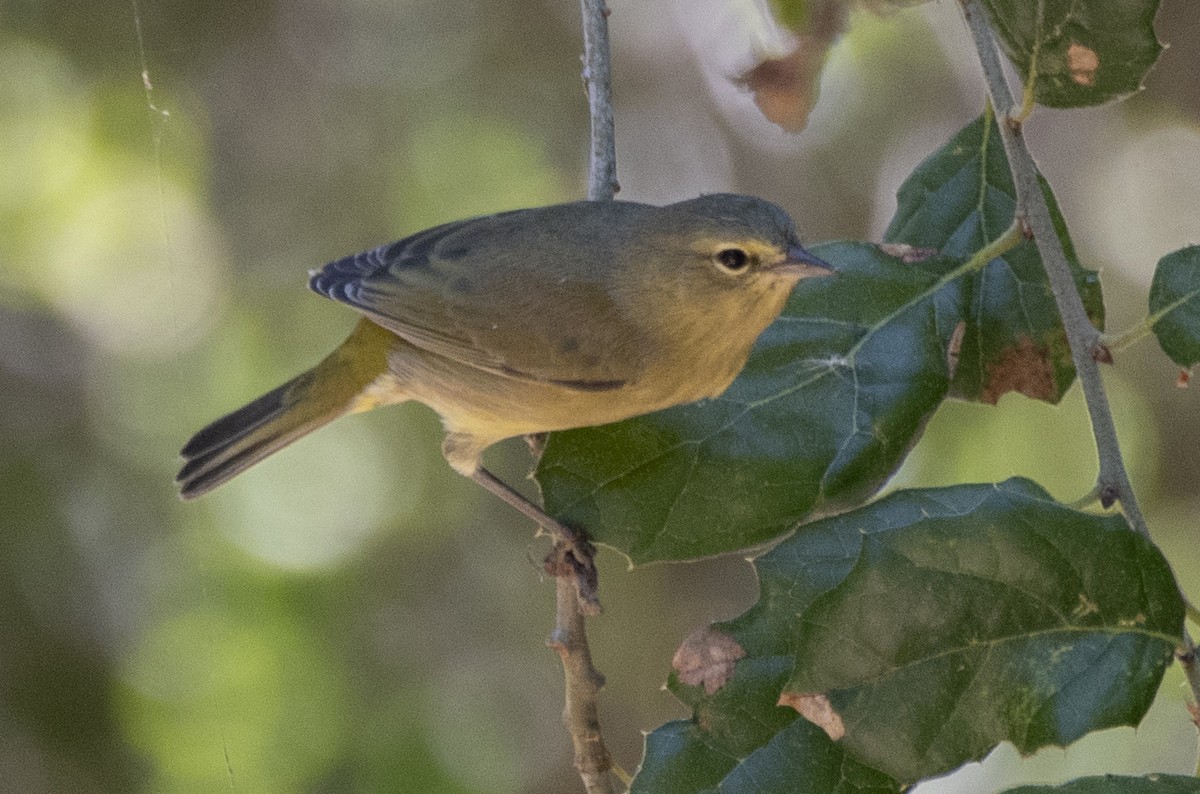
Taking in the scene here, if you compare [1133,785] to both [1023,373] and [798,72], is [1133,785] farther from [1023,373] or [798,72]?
[798,72]

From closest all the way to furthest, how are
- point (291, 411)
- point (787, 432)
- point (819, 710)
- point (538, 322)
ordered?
point (819, 710) < point (787, 432) < point (538, 322) < point (291, 411)

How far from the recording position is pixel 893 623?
5.49 ft

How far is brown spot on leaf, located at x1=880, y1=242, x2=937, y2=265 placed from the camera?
237cm

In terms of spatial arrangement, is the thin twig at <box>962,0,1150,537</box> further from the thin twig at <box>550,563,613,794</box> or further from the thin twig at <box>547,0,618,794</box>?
the thin twig at <box>550,563,613,794</box>

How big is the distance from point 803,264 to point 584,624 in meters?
0.86

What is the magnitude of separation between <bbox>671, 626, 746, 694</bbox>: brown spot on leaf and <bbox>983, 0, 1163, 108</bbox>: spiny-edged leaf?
100cm

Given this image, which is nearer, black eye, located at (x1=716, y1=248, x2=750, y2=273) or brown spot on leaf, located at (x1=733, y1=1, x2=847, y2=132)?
brown spot on leaf, located at (x1=733, y1=1, x2=847, y2=132)

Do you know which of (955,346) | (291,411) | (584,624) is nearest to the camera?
(955,346)

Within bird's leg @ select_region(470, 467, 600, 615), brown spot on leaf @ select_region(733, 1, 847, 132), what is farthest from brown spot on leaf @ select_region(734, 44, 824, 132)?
bird's leg @ select_region(470, 467, 600, 615)

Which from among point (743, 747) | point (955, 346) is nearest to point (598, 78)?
point (955, 346)

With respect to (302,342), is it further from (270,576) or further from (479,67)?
(479,67)

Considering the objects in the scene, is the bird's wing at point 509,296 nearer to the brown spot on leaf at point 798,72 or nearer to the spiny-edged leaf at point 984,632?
the brown spot on leaf at point 798,72

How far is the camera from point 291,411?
3.44 metres

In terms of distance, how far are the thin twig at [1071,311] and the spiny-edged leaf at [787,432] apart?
0.93 feet
